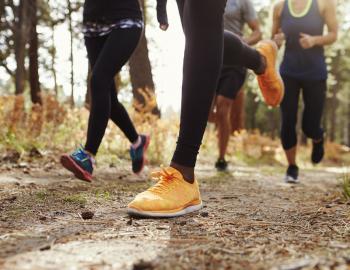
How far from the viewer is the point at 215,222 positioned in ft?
6.86

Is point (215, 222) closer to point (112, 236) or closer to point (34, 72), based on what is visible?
point (112, 236)

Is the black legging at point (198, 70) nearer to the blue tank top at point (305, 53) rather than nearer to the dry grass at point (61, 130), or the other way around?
the blue tank top at point (305, 53)

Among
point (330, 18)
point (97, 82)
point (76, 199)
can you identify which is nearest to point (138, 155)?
point (97, 82)

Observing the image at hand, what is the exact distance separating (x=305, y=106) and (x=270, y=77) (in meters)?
2.05

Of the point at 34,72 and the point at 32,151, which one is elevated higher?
the point at 34,72

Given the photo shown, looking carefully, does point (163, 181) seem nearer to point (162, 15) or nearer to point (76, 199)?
point (76, 199)

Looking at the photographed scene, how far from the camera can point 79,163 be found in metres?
3.31

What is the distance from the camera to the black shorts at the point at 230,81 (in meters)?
5.78

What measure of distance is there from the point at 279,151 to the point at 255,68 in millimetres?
9747

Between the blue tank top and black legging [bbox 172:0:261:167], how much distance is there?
2871 mm

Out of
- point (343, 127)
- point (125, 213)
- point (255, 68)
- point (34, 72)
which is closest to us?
point (125, 213)

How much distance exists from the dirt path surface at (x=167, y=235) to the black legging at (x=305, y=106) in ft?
7.44

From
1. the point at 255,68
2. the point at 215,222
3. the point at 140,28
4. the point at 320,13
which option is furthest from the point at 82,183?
the point at 320,13

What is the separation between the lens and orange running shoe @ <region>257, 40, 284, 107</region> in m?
3.20
